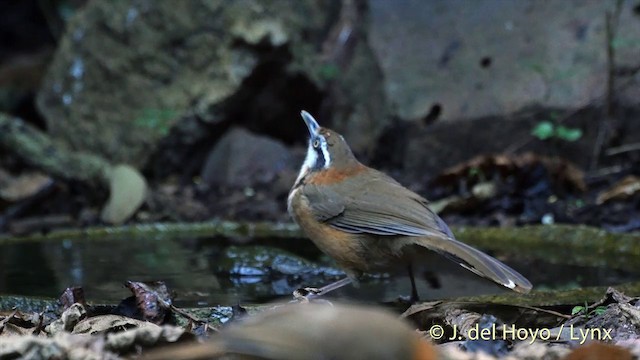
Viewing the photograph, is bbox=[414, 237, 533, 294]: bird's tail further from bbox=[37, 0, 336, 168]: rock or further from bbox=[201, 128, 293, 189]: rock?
bbox=[37, 0, 336, 168]: rock

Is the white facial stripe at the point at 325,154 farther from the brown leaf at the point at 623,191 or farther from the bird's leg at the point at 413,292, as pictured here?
the brown leaf at the point at 623,191

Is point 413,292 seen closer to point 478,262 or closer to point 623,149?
point 478,262

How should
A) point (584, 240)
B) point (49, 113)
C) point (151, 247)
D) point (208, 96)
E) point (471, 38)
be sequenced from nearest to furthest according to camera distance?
1. point (584, 240)
2. point (151, 247)
3. point (471, 38)
4. point (208, 96)
5. point (49, 113)

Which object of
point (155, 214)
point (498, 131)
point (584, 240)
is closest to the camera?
point (584, 240)

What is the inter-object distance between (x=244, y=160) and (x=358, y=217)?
167 inches

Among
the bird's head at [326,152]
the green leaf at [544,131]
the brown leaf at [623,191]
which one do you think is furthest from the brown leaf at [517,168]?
the bird's head at [326,152]

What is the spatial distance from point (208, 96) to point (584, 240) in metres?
4.51

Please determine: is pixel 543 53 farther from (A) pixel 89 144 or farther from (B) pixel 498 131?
(A) pixel 89 144

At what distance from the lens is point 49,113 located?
9.02m

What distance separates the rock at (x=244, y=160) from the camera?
8.07m

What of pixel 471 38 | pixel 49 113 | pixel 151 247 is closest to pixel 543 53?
pixel 471 38

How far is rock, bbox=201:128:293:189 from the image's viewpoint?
807 centimetres

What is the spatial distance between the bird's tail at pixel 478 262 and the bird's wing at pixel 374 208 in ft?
0.28

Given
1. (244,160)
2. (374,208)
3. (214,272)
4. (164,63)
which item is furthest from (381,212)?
(164,63)
